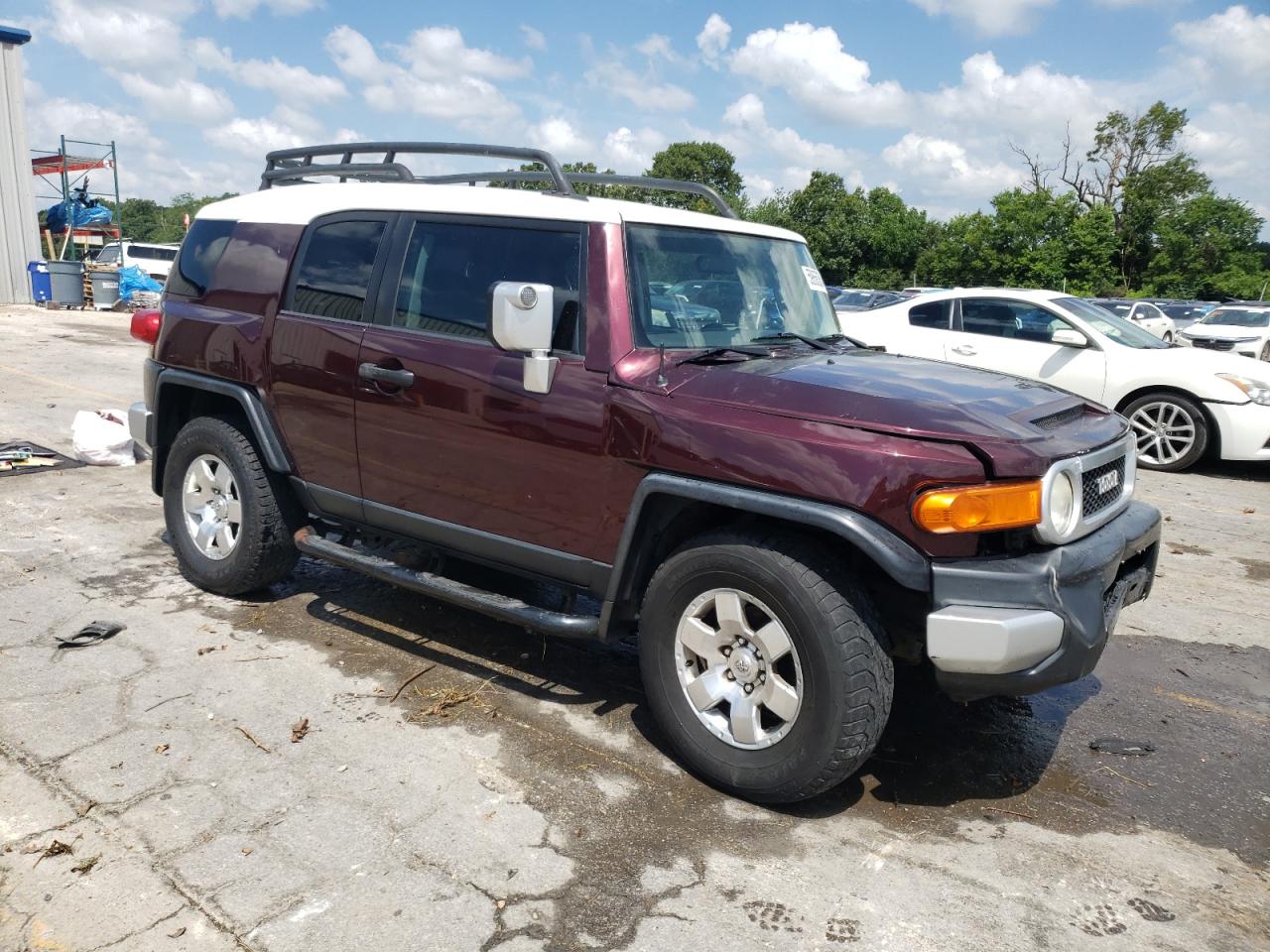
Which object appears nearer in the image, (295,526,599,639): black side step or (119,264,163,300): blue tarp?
(295,526,599,639): black side step

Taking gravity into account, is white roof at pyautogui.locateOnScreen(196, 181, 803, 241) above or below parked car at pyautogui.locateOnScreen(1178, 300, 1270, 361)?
above

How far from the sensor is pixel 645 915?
2.62 m

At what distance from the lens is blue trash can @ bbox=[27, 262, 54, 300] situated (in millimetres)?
25706

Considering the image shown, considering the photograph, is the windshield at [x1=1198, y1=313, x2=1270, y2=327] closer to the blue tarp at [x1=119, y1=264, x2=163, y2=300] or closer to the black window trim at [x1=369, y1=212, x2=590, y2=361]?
the black window trim at [x1=369, y1=212, x2=590, y2=361]

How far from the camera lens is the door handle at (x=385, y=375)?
3.89 meters

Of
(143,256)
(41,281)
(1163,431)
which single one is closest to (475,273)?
(1163,431)

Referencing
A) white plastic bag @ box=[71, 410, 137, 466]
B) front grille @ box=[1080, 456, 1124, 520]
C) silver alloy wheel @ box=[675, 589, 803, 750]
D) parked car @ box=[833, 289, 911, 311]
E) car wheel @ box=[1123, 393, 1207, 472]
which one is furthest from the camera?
parked car @ box=[833, 289, 911, 311]

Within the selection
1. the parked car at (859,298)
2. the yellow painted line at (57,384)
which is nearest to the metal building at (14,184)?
the yellow painted line at (57,384)

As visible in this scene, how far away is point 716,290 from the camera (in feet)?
12.6

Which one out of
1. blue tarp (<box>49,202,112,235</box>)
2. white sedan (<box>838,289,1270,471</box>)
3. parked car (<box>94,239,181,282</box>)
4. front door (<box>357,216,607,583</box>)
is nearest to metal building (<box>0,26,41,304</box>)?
parked car (<box>94,239,181,282</box>)

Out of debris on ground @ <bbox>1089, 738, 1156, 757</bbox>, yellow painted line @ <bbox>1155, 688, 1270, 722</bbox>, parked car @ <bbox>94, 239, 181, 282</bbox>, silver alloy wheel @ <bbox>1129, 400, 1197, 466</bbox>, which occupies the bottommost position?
yellow painted line @ <bbox>1155, 688, 1270, 722</bbox>

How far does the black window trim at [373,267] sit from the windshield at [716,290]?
3.75 ft

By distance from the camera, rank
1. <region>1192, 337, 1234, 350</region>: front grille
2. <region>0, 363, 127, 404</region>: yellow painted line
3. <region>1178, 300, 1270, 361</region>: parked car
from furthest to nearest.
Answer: <region>1192, 337, 1234, 350</region>: front grille → <region>1178, 300, 1270, 361</region>: parked car → <region>0, 363, 127, 404</region>: yellow painted line

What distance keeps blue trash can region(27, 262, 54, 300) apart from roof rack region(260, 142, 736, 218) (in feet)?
80.4
